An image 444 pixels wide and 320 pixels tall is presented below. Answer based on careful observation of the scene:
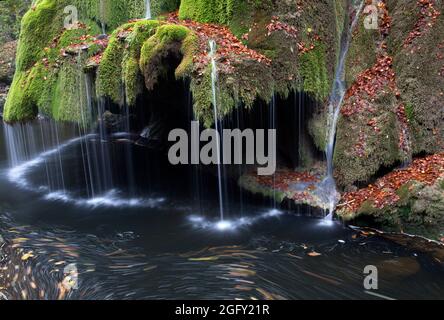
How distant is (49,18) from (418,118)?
32.8 feet

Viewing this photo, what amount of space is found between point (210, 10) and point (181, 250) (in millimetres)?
5655

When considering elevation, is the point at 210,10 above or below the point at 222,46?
above

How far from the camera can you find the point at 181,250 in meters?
7.54

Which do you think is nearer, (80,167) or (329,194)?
(329,194)

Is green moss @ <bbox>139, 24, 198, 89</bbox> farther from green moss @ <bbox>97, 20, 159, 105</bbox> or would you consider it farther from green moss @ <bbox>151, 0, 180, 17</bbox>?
green moss @ <bbox>151, 0, 180, 17</bbox>

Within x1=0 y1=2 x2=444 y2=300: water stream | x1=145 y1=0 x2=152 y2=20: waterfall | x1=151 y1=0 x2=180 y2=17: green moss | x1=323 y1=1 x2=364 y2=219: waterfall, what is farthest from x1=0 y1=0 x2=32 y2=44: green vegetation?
x1=323 y1=1 x2=364 y2=219: waterfall

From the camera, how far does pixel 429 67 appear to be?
945 centimetres

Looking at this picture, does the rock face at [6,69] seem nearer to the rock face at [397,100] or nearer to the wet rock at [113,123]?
the wet rock at [113,123]

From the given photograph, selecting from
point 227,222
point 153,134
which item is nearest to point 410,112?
point 227,222

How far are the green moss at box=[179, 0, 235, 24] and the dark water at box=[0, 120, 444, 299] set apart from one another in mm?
4274

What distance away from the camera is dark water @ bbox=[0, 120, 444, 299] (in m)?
6.24

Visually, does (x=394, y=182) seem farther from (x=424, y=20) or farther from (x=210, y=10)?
(x=210, y=10)
